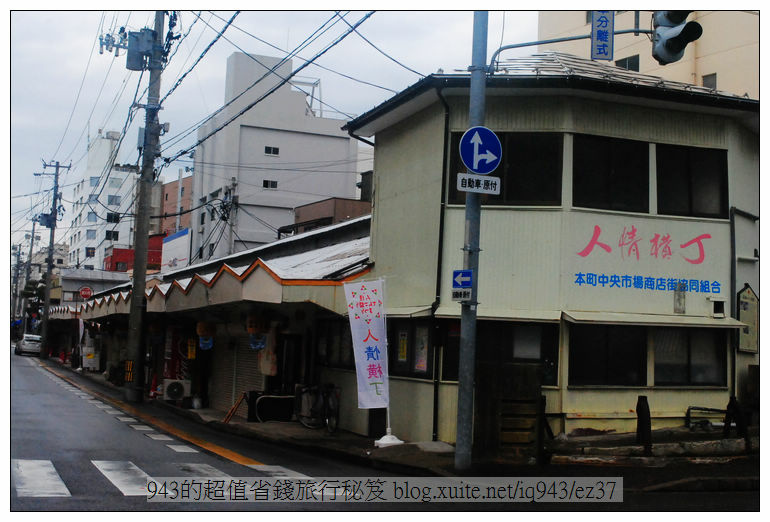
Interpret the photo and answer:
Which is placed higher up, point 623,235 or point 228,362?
point 623,235

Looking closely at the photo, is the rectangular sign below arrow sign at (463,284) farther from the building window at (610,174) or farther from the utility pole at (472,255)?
the building window at (610,174)

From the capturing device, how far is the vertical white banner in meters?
14.9

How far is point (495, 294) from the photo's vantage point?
48.4 feet

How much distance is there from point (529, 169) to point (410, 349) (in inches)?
171

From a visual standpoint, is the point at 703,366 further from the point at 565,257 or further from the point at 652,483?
the point at 652,483

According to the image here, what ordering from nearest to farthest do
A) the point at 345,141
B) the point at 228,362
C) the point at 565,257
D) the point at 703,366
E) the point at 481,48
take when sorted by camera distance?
the point at 481,48
the point at 565,257
the point at 703,366
the point at 228,362
the point at 345,141

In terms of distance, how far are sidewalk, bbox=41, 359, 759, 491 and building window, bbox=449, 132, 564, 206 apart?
4500 mm

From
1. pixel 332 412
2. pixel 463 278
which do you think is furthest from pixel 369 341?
pixel 463 278

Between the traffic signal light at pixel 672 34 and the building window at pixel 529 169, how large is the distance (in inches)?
207

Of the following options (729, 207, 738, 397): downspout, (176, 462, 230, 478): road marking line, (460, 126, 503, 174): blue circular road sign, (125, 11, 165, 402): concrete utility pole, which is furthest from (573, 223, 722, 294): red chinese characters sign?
(125, 11, 165, 402): concrete utility pole

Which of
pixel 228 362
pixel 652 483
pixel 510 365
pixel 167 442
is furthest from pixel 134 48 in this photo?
pixel 652 483

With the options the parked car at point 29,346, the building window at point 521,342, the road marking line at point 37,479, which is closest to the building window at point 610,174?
the building window at point 521,342

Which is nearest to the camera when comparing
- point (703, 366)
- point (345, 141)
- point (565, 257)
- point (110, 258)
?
point (565, 257)

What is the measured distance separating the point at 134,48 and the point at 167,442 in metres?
15.3
